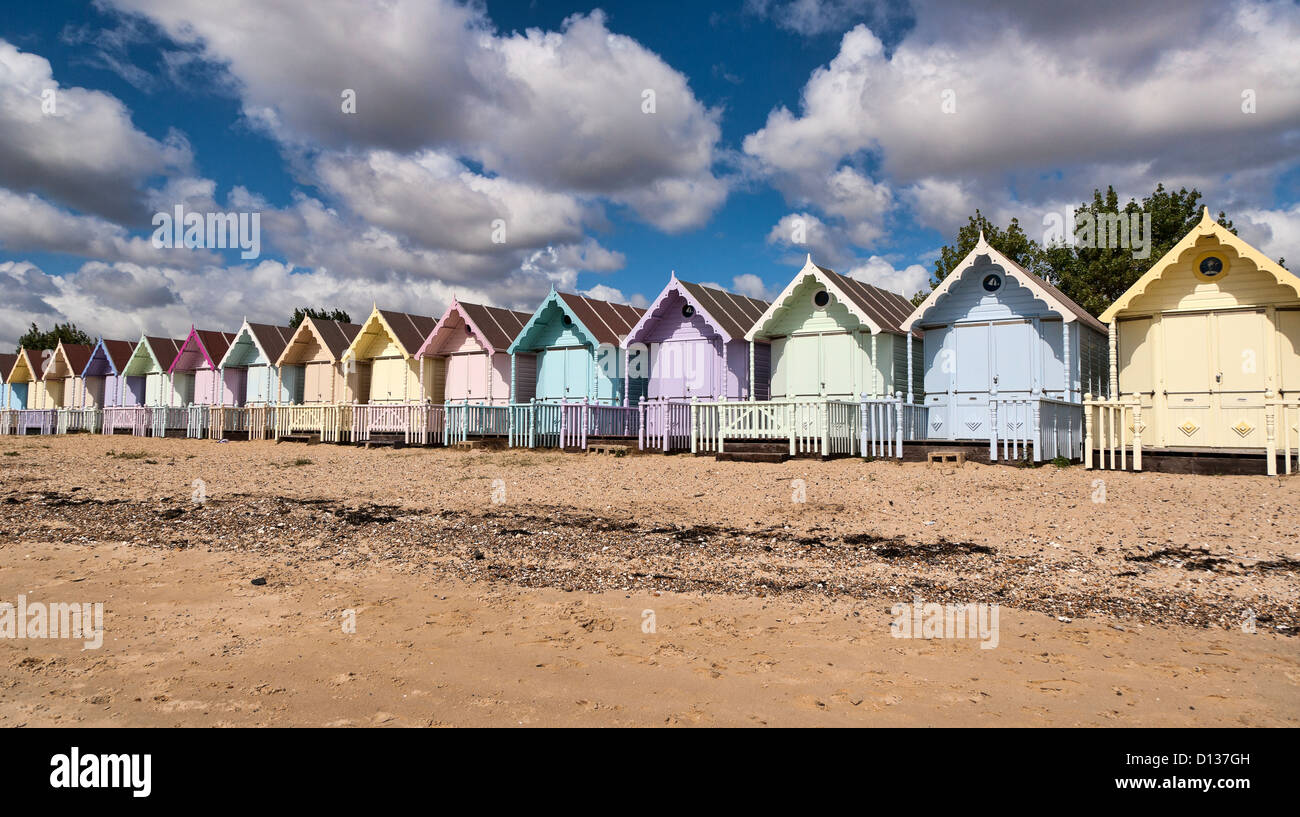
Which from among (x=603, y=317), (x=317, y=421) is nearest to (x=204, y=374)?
(x=317, y=421)

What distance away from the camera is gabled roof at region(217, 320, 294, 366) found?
107 feet

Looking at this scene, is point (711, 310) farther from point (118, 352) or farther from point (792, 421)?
point (118, 352)

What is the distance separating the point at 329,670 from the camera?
5199 mm

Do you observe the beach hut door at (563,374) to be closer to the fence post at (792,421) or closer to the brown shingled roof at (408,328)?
the brown shingled roof at (408,328)

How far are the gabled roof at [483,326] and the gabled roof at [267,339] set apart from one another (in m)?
9.06

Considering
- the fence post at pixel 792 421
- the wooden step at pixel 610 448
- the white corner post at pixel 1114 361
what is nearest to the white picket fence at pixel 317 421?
the wooden step at pixel 610 448

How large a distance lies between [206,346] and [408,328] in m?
13.4

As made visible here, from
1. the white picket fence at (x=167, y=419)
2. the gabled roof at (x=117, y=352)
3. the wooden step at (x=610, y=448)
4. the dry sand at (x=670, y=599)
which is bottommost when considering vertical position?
the dry sand at (x=670, y=599)

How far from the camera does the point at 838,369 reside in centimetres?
2025

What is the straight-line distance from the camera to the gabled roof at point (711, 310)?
2128 cm

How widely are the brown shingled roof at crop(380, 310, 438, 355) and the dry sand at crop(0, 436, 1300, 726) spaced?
14.6m
